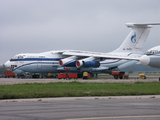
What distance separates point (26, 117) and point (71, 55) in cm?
3645

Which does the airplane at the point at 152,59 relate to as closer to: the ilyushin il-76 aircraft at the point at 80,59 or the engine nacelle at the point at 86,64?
the ilyushin il-76 aircraft at the point at 80,59

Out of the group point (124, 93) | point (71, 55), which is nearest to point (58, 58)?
point (71, 55)

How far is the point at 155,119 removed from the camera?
8008 mm

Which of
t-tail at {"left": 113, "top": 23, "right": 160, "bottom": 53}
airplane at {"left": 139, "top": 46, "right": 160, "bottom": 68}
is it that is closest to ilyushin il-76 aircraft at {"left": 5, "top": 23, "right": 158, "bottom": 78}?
t-tail at {"left": 113, "top": 23, "right": 160, "bottom": 53}

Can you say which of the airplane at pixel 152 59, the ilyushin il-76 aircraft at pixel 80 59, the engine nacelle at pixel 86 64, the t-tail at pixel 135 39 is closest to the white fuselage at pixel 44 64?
the ilyushin il-76 aircraft at pixel 80 59

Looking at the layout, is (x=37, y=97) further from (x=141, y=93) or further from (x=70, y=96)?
(x=141, y=93)

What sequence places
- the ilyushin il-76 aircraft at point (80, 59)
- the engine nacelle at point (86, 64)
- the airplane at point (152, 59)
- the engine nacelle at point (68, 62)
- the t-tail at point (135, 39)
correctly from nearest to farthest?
the airplane at point (152, 59) < the engine nacelle at point (86, 64) < the ilyushin il-76 aircraft at point (80, 59) < the engine nacelle at point (68, 62) < the t-tail at point (135, 39)

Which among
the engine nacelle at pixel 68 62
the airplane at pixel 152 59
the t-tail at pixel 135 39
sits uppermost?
the t-tail at pixel 135 39

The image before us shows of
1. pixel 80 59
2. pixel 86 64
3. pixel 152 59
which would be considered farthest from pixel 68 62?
pixel 152 59

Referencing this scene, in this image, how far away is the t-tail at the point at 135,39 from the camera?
154 ft

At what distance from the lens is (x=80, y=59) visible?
4581 centimetres

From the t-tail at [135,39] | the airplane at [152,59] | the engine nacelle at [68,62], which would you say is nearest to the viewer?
the airplane at [152,59]

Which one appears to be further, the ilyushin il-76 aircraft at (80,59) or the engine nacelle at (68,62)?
the engine nacelle at (68,62)

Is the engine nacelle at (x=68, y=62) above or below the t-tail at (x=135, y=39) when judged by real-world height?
below
